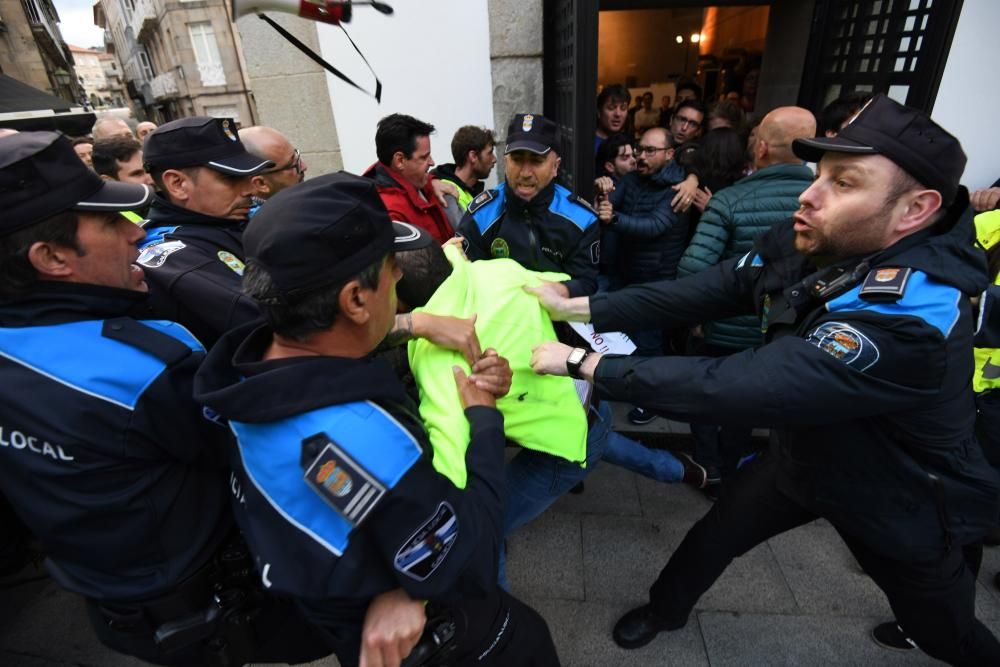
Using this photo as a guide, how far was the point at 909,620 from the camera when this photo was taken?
72.2 inches

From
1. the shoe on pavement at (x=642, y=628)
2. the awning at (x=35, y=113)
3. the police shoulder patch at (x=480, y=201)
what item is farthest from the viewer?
the awning at (x=35, y=113)

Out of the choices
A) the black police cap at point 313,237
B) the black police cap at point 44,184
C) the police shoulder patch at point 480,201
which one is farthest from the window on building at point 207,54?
the black police cap at point 313,237

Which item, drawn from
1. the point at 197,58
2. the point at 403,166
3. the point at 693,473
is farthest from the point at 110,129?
the point at 197,58

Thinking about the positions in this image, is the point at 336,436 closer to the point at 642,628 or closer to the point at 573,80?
the point at 642,628

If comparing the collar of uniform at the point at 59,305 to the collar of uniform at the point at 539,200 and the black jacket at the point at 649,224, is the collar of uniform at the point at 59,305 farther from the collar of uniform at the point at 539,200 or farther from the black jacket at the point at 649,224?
the black jacket at the point at 649,224

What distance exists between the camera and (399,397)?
1206 mm

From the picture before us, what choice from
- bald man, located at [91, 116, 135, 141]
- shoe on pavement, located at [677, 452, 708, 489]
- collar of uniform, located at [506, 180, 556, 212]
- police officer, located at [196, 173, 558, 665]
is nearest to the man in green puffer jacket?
shoe on pavement, located at [677, 452, 708, 489]

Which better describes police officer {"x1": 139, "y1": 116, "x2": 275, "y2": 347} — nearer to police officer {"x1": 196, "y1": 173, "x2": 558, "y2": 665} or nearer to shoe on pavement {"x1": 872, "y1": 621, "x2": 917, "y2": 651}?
police officer {"x1": 196, "y1": 173, "x2": 558, "y2": 665}

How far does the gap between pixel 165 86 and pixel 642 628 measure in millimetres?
37473

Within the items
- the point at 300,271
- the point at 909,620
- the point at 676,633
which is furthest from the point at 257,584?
the point at 909,620

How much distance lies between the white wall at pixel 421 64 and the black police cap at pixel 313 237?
141 inches

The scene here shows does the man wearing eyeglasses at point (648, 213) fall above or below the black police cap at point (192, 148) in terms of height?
below

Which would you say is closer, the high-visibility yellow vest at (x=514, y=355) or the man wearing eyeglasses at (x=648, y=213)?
the high-visibility yellow vest at (x=514, y=355)

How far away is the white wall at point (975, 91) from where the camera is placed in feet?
11.9
